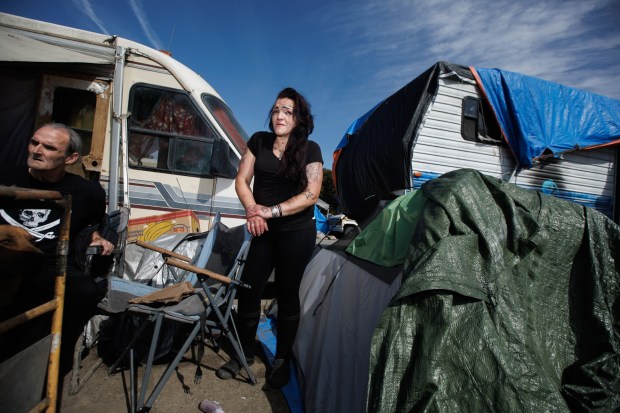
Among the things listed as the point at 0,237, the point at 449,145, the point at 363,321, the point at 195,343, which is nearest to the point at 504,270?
the point at 363,321

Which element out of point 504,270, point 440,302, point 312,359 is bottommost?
point 312,359

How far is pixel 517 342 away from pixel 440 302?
1.32 ft

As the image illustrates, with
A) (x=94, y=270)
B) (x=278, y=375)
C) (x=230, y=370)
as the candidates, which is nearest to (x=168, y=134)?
(x=94, y=270)

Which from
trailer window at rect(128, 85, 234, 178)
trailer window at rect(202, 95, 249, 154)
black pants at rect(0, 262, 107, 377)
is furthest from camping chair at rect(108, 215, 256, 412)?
trailer window at rect(202, 95, 249, 154)

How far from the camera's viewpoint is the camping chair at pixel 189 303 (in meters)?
1.90

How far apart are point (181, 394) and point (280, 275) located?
41.5 inches

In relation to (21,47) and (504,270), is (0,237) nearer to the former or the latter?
(504,270)

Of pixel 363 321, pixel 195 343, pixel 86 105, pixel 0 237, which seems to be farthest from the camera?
pixel 86 105

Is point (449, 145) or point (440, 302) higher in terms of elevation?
point (449, 145)

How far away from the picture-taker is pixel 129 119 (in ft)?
12.7

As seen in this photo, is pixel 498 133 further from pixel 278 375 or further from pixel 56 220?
pixel 56 220

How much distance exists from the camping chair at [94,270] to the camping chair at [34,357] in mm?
825

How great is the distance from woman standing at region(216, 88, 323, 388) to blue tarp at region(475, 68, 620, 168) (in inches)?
175

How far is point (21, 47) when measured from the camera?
10.7 feet
